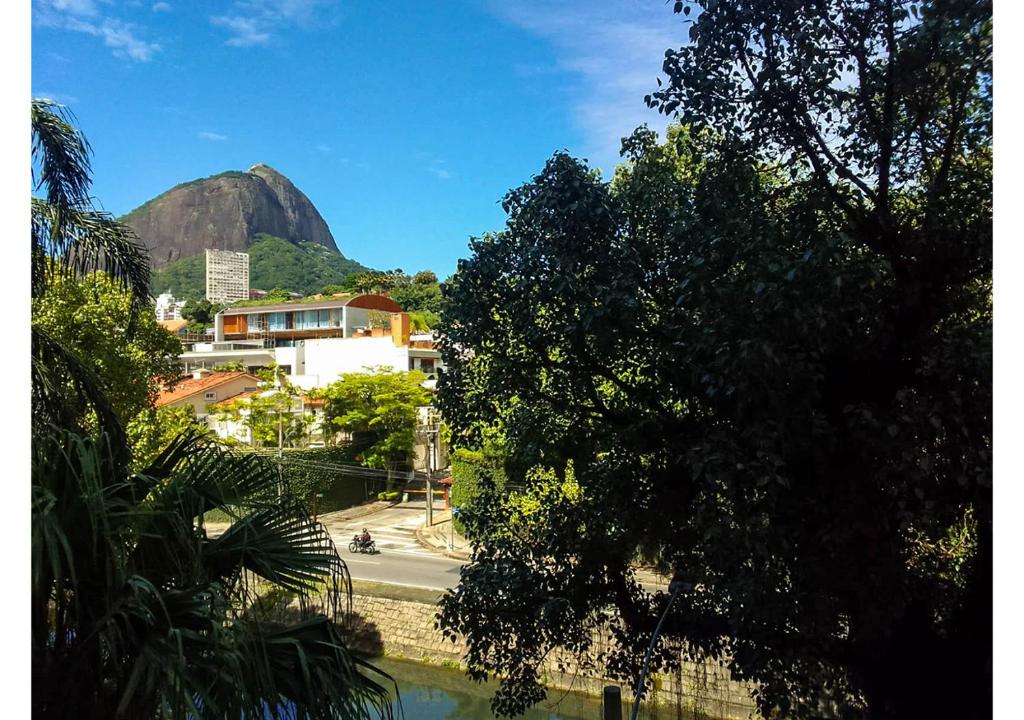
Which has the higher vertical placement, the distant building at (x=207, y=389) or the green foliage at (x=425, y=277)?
the green foliage at (x=425, y=277)

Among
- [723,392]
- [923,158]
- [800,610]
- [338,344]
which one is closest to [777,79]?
[923,158]

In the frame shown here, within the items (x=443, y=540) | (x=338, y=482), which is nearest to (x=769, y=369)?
(x=443, y=540)

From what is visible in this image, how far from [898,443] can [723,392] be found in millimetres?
451

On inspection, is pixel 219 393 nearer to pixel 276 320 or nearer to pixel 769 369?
→ pixel 276 320

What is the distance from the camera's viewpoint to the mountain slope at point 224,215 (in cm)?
3716

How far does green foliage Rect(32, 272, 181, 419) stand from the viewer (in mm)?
6945

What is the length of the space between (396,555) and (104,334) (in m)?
4.12

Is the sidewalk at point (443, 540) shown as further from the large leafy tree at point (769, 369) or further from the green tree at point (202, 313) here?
the green tree at point (202, 313)

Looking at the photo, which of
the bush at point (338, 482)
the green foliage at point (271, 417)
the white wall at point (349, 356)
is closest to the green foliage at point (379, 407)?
the bush at point (338, 482)

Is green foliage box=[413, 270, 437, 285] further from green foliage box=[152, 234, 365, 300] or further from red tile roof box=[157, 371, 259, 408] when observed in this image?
red tile roof box=[157, 371, 259, 408]

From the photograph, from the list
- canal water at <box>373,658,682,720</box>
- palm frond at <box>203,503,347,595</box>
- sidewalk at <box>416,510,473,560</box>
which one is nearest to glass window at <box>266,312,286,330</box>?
sidewalk at <box>416,510,473,560</box>

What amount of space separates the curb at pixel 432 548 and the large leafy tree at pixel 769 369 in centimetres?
Answer: 628

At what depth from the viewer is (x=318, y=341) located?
15.2m

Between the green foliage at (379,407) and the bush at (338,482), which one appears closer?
the bush at (338,482)
